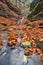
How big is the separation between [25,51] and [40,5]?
33.2 feet

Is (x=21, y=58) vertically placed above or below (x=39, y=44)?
below

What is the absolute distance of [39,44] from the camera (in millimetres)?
8188

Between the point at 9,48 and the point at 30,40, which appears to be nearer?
the point at 9,48

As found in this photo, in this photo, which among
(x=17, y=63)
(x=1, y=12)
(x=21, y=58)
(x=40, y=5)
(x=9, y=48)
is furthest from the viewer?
(x=1, y=12)

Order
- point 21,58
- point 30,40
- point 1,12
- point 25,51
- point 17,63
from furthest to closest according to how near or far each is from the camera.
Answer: point 1,12
point 30,40
point 25,51
point 21,58
point 17,63

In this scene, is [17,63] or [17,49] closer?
[17,63]

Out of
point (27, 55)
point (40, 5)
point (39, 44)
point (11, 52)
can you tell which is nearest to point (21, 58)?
point (27, 55)

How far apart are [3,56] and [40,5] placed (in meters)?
10.8

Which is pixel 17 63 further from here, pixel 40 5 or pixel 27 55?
pixel 40 5

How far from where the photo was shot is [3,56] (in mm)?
7137

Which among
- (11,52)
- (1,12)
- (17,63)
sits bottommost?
(17,63)

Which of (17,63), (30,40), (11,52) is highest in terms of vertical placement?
(30,40)

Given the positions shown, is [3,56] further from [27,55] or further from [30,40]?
[30,40]

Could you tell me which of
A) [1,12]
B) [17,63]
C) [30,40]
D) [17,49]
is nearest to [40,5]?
[1,12]
